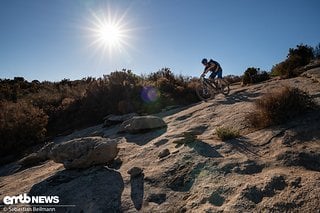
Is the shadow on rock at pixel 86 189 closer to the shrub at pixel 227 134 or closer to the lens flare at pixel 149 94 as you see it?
the shrub at pixel 227 134

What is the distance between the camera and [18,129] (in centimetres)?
1073

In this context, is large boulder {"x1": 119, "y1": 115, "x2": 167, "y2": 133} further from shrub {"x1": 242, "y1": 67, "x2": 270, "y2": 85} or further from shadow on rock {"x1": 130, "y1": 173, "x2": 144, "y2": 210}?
shrub {"x1": 242, "y1": 67, "x2": 270, "y2": 85}

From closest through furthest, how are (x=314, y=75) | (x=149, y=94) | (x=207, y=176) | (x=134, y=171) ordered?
(x=207, y=176), (x=134, y=171), (x=314, y=75), (x=149, y=94)

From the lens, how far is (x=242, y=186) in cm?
408

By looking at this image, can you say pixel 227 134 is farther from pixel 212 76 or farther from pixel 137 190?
pixel 212 76

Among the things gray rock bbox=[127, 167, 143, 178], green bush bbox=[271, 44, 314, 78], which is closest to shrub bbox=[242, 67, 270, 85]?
green bush bbox=[271, 44, 314, 78]

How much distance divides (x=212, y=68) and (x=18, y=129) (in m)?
9.16

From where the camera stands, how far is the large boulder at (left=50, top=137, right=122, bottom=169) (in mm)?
6109

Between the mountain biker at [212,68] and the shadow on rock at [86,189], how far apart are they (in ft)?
27.4

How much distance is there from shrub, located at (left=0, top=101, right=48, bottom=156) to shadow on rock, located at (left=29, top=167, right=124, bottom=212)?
5.56m

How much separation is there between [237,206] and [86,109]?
38.3 ft

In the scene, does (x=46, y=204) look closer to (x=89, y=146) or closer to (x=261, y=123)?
(x=89, y=146)

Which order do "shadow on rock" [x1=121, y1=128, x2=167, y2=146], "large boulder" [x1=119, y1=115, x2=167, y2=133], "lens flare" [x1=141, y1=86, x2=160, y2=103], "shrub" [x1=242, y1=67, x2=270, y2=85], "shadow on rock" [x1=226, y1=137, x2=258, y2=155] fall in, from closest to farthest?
1. "shadow on rock" [x1=226, y1=137, x2=258, y2=155]
2. "shadow on rock" [x1=121, y1=128, x2=167, y2=146]
3. "large boulder" [x1=119, y1=115, x2=167, y2=133]
4. "lens flare" [x1=141, y1=86, x2=160, y2=103]
5. "shrub" [x1=242, y1=67, x2=270, y2=85]

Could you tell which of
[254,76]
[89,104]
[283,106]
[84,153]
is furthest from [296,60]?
[84,153]
